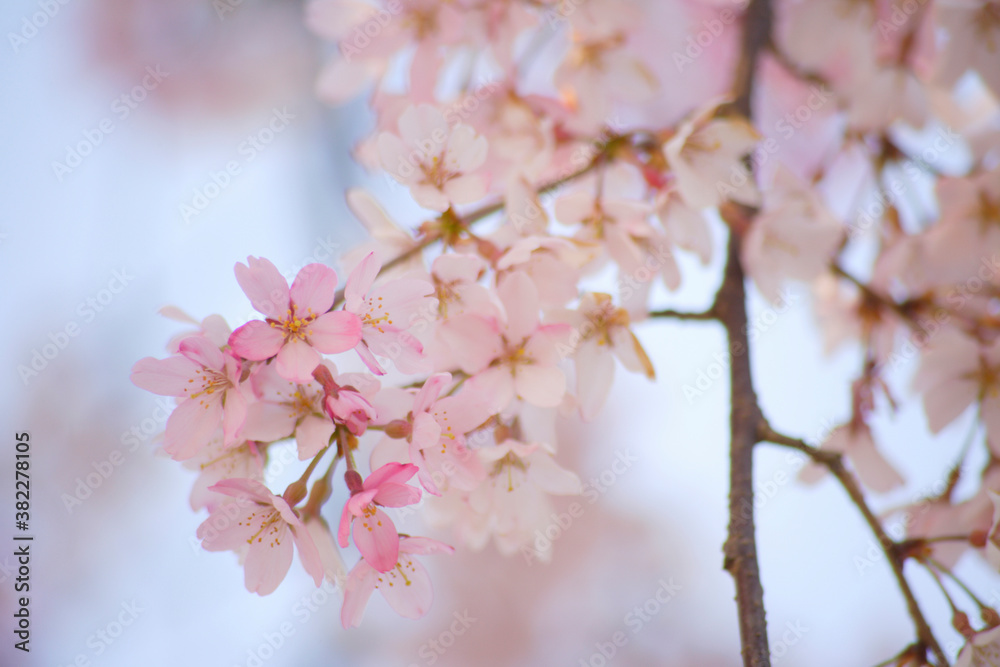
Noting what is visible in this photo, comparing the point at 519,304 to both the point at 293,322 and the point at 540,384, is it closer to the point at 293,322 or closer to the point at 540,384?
the point at 540,384

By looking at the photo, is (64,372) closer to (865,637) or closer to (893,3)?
(893,3)

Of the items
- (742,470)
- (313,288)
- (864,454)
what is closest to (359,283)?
(313,288)

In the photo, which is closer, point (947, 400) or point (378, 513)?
point (378, 513)

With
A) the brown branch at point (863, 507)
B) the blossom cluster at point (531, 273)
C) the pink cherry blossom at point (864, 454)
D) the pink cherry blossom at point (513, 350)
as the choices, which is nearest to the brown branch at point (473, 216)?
the blossom cluster at point (531, 273)

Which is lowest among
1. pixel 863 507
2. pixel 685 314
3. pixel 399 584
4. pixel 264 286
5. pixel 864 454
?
pixel 864 454

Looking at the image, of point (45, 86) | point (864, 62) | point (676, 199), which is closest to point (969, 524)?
point (676, 199)
